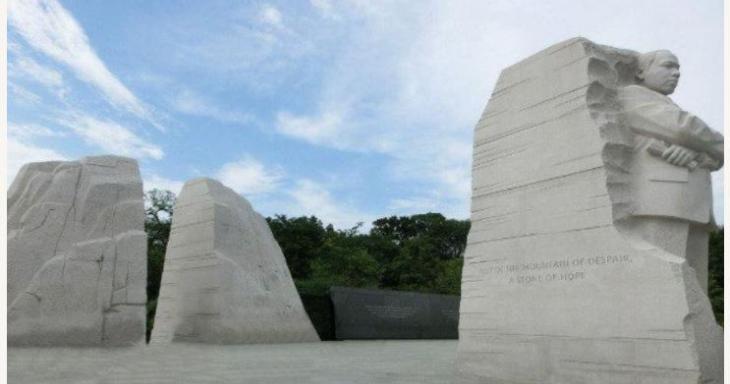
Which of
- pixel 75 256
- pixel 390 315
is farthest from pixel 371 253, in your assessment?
pixel 75 256

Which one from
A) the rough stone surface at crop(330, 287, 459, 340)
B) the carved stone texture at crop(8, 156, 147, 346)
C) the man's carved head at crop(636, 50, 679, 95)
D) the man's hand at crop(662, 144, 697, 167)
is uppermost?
the man's carved head at crop(636, 50, 679, 95)

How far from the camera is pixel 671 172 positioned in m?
5.82

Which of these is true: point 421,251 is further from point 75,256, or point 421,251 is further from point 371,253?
point 75,256

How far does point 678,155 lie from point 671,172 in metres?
0.15

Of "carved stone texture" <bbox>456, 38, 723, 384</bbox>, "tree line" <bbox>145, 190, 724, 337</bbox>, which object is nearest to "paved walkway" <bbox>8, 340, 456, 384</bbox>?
"carved stone texture" <bbox>456, 38, 723, 384</bbox>

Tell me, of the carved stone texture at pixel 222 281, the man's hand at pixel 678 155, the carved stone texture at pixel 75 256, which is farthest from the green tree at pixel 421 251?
the man's hand at pixel 678 155

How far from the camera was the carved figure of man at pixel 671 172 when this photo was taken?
5.81 m

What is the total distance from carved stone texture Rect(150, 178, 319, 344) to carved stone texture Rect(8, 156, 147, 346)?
6.27 feet

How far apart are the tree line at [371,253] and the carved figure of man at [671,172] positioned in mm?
16823

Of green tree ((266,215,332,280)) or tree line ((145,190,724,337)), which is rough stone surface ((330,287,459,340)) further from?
green tree ((266,215,332,280))

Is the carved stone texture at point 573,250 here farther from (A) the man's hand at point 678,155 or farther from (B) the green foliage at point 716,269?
(B) the green foliage at point 716,269

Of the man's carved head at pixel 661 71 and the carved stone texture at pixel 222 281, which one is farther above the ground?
the man's carved head at pixel 661 71

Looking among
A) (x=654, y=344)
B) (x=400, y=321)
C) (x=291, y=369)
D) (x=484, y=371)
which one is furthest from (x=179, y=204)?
(x=654, y=344)

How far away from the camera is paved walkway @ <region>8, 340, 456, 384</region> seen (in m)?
6.10
